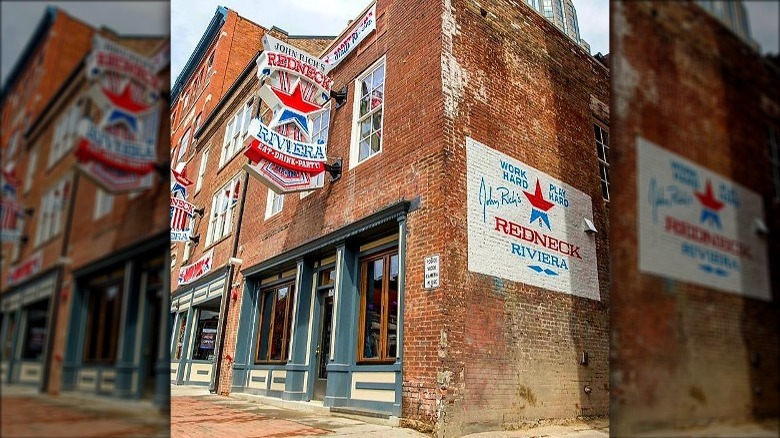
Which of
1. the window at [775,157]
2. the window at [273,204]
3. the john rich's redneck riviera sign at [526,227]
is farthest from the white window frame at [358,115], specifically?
the window at [775,157]


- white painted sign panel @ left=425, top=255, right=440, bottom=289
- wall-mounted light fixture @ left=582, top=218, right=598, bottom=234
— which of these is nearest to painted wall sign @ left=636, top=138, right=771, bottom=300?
white painted sign panel @ left=425, top=255, right=440, bottom=289

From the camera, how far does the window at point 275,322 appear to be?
11.1 meters

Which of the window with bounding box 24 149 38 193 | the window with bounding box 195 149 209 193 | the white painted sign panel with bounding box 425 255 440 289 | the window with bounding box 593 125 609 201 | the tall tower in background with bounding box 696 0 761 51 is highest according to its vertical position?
the window with bounding box 195 149 209 193

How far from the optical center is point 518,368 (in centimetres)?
720

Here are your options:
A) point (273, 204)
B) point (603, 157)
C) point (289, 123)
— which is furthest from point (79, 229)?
point (273, 204)

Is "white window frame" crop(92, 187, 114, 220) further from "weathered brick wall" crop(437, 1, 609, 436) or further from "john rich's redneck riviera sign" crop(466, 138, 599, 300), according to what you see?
"john rich's redneck riviera sign" crop(466, 138, 599, 300)

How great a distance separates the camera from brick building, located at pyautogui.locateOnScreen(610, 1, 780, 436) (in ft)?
3.15

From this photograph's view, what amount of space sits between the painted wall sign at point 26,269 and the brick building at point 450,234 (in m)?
5.76

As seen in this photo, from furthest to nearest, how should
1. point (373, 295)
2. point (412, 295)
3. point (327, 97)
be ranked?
point (327, 97), point (373, 295), point (412, 295)

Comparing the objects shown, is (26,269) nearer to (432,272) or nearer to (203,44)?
(432,272)

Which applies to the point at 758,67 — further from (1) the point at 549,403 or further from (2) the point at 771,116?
(1) the point at 549,403

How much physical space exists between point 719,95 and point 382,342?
7.16 meters

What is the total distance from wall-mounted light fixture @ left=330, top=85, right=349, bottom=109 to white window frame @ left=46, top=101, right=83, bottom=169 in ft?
31.4

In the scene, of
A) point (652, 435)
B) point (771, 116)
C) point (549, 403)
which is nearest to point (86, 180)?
point (652, 435)
